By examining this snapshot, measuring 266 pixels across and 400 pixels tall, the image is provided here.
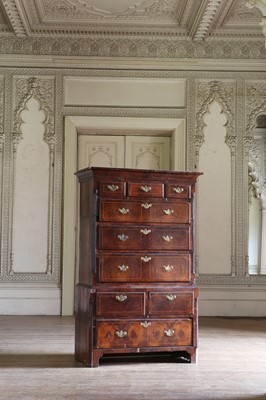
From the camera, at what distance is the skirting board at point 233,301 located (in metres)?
8.36

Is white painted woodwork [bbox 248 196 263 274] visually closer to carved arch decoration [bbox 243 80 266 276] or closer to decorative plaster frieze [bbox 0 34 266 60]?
carved arch decoration [bbox 243 80 266 276]

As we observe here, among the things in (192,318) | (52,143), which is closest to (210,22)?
(52,143)

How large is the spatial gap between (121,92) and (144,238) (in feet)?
13.0

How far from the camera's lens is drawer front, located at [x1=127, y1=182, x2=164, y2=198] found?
16.4 feet

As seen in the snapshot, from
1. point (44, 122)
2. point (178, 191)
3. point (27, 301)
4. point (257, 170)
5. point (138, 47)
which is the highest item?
point (138, 47)

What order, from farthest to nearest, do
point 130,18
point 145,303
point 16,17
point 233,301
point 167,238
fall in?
point 233,301, point 130,18, point 16,17, point 167,238, point 145,303

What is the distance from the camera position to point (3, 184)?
8.40 meters

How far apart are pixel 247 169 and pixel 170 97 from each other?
1.43 m

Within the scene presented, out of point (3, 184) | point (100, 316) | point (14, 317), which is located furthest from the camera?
point (3, 184)

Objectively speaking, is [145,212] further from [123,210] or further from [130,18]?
[130,18]

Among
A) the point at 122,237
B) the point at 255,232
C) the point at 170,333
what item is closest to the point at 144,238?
the point at 122,237

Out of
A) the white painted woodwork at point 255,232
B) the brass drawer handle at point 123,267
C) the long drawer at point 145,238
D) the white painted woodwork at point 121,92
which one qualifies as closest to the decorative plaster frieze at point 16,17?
the white painted woodwork at point 121,92

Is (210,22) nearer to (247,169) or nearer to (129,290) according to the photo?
(247,169)

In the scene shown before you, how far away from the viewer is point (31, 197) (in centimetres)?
842
